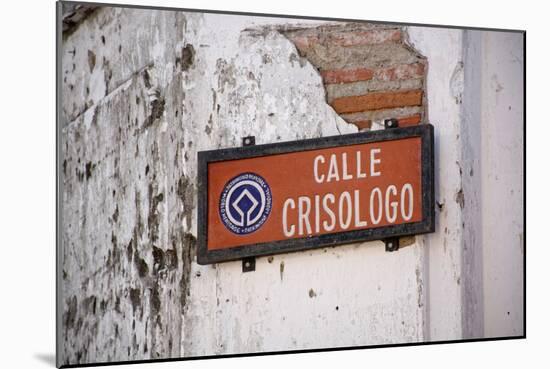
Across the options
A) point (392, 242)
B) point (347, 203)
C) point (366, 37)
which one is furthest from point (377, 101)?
point (392, 242)

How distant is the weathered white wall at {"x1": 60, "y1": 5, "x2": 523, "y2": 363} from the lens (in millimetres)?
3854

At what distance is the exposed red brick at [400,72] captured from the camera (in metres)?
4.14

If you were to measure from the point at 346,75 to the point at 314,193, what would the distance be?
1.36 ft

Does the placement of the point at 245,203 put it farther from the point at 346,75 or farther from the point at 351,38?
the point at 351,38

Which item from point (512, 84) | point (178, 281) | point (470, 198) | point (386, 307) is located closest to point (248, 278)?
point (178, 281)

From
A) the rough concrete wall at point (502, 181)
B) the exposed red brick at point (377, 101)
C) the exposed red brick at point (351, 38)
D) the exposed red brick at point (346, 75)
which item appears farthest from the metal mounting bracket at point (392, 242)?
the exposed red brick at point (351, 38)

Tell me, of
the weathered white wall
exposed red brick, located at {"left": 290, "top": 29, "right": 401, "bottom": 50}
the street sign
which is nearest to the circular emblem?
the street sign

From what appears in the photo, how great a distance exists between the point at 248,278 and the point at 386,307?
1.59 ft

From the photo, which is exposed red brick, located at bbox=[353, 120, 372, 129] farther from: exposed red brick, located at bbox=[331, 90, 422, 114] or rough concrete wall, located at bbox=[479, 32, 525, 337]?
rough concrete wall, located at bbox=[479, 32, 525, 337]

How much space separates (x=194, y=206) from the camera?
13.0 ft

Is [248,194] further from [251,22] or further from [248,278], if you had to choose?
[251,22]

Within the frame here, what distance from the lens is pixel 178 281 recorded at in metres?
3.97

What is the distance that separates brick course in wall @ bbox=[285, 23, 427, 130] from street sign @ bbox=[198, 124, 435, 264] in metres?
0.07

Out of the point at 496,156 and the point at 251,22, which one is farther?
the point at 496,156
